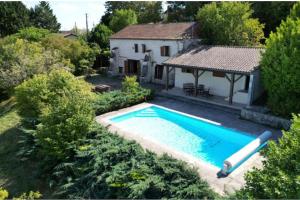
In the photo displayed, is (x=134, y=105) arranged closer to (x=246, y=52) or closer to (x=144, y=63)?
(x=144, y=63)

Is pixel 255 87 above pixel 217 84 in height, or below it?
above

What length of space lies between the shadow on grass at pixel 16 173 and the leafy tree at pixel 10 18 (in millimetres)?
38973

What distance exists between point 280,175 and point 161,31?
82.3 ft

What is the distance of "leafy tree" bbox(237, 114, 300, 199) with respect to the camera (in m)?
6.06

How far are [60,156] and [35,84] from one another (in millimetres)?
6884

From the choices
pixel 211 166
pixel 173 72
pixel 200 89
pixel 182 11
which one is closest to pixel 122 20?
pixel 182 11

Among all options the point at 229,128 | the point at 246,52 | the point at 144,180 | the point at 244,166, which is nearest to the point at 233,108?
the point at 229,128

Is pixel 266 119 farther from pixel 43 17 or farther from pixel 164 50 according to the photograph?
pixel 43 17

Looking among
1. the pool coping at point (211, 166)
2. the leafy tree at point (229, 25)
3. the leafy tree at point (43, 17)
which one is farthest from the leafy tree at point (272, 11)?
the leafy tree at point (43, 17)

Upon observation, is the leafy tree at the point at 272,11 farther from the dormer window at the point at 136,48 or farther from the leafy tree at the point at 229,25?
the dormer window at the point at 136,48

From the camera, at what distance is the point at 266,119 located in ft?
55.8

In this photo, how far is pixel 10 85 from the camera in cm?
2247

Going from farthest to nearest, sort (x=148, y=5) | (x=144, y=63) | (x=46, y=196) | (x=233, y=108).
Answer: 1. (x=148, y=5)
2. (x=144, y=63)
3. (x=233, y=108)
4. (x=46, y=196)

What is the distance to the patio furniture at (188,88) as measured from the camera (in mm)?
23297
